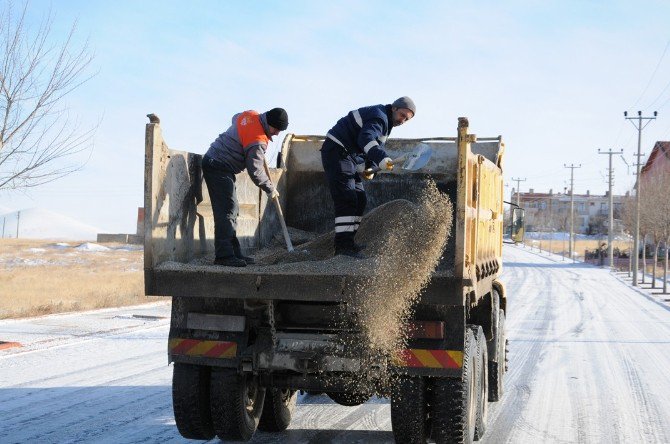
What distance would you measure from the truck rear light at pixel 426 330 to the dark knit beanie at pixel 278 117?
1892mm

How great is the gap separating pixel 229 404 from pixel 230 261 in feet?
3.32

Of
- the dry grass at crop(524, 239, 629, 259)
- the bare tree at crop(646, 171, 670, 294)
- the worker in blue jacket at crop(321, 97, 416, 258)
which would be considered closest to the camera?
the worker in blue jacket at crop(321, 97, 416, 258)

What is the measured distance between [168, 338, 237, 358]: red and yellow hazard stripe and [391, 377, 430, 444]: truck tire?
114cm

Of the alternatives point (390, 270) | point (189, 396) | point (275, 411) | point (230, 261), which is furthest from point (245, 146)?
point (275, 411)

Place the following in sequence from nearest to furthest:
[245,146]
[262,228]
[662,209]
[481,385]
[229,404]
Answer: [229,404] → [245,146] → [481,385] → [262,228] → [662,209]

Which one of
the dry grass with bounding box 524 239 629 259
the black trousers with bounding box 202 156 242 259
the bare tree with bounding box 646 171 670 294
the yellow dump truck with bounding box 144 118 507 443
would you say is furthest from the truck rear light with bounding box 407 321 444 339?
the dry grass with bounding box 524 239 629 259

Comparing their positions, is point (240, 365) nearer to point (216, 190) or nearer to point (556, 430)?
point (216, 190)

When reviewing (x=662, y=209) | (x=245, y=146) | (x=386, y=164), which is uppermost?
(x=662, y=209)

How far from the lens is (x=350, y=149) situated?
20.7 feet

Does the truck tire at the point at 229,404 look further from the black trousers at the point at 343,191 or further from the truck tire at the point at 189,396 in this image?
the black trousers at the point at 343,191

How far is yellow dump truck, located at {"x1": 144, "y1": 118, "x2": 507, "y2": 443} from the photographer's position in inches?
207

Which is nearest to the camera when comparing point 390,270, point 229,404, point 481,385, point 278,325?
point 390,270

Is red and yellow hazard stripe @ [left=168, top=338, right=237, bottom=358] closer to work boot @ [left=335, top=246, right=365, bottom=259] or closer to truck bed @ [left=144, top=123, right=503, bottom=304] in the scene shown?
truck bed @ [left=144, top=123, right=503, bottom=304]

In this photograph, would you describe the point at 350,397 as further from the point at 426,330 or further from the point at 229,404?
the point at 426,330
